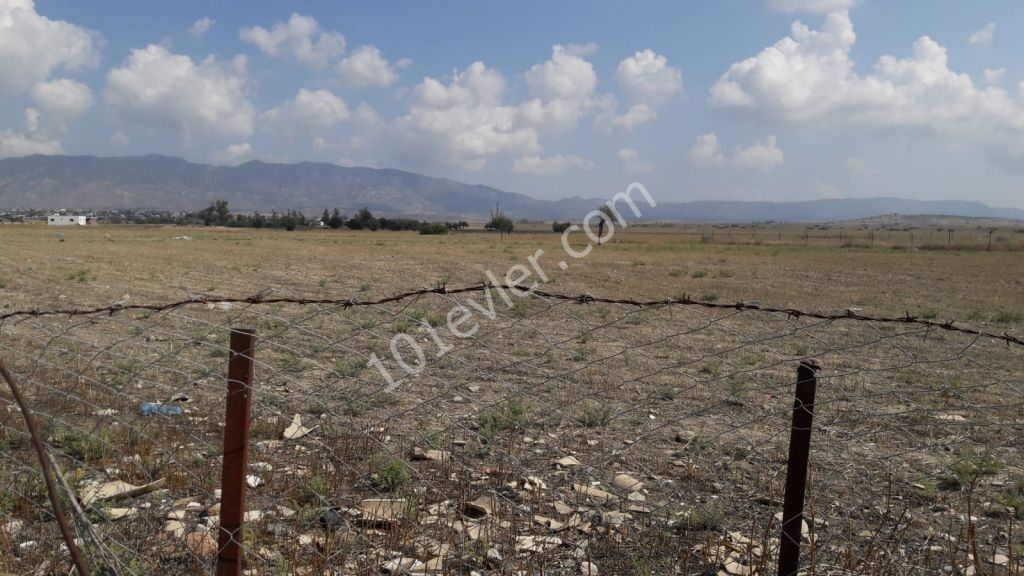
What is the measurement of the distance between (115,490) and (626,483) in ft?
10.7

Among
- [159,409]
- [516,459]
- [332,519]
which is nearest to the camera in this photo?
[332,519]

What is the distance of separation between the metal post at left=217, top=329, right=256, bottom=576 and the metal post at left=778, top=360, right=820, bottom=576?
7.18ft

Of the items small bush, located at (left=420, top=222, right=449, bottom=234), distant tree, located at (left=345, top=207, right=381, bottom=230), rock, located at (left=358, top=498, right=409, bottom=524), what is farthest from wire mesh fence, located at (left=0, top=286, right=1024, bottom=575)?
distant tree, located at (left=345, top=207, right=381, bottom=230)

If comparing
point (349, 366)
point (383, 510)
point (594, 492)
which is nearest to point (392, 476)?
point (383, 510)

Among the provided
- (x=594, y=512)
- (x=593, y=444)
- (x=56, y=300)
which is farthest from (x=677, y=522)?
(x=56, y=300)

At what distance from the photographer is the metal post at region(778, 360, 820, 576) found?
2611 mm

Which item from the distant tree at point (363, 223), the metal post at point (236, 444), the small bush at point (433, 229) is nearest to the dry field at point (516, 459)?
the metal post at point (236, 444)

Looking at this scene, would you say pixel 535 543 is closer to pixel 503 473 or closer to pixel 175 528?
pixel 503 473

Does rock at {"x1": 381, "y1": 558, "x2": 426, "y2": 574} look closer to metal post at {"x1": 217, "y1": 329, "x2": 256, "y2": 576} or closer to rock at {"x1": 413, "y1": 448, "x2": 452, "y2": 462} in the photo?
metal post at {"x1": 217, "y1": 329, "x2": 256, "y2": 576}

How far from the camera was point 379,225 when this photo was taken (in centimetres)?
11644

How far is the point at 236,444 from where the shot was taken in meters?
2.56

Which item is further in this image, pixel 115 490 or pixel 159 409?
pixel 159 409

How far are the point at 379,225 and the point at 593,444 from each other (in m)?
114

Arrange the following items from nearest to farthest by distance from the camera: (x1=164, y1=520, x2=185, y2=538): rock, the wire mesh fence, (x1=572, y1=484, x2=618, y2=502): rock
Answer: the wire mesh fence
(x1=164, y1=520, x2=185, y2=538): rock
(x1=572, y1=484, x2=618, y2=502): rock
